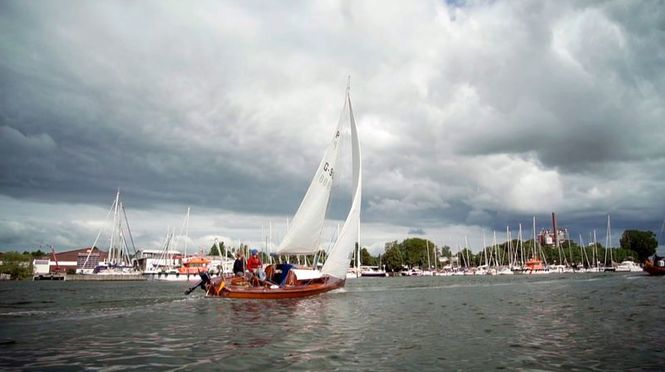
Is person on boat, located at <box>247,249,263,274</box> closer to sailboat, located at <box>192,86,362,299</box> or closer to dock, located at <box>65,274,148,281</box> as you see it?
sailboat, located at <box>192,86,362,299</box>

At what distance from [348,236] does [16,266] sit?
11030 centimetres

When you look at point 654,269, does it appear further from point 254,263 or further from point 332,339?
point 332,339

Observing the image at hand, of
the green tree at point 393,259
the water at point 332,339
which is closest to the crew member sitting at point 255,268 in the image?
the water at point 332,339

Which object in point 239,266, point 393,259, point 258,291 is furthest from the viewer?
point 393,259

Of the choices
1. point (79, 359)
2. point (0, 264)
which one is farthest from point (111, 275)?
point (79, 359)

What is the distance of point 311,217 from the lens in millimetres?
37688

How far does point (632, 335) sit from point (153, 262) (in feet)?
476

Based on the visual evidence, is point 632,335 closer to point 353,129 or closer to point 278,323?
point 278,323

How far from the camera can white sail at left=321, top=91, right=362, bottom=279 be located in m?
38.2

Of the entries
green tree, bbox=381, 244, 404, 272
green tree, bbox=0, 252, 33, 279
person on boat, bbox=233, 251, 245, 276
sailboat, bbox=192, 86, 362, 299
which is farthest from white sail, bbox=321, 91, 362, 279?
green tree, bbox=381, 244, 404, 272

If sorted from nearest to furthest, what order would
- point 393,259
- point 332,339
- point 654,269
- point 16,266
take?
point 332,339 < point 654,269 < point 16,266 < point 393,259

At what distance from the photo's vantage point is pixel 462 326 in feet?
68.4

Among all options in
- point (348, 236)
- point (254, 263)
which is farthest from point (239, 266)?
point (348, 236)

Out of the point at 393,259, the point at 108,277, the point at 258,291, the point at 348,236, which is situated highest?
the point at 348,236
